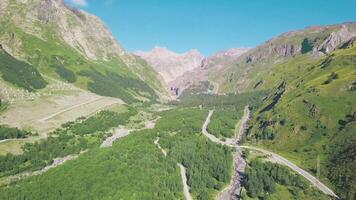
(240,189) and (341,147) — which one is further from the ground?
(341,147)

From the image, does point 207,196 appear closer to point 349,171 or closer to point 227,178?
point 227,178

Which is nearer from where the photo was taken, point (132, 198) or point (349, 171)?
point (132, 198)

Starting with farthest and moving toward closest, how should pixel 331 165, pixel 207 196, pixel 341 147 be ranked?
pixel 341 147, pixel 331 165, pixel 207 196

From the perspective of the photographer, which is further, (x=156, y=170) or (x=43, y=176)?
(x=156, y=170)

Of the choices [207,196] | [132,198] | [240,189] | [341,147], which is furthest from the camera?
[341,147]

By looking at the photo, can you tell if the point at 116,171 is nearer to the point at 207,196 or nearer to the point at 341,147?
the point at 207,196

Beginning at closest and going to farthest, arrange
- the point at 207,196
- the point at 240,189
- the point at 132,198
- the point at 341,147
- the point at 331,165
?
the point at 132,198, the point at 207,196, the point at 240,189, the point at 331,165, the point at 341,147

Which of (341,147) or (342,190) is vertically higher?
(341,147)

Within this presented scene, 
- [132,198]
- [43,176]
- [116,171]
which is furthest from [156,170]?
[43,176]

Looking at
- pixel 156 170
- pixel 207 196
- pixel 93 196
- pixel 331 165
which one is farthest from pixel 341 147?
pixel 93 196
